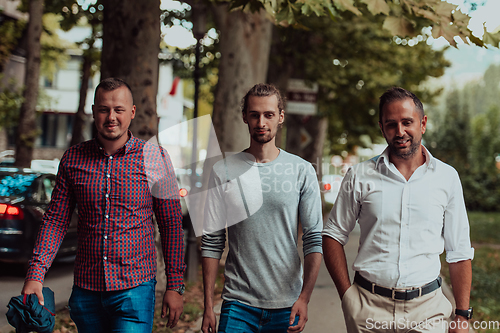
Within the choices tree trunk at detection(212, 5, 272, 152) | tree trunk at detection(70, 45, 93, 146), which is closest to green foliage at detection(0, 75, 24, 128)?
tree trunk at detection(70, 45, 93, 146)

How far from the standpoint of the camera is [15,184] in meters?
8.26

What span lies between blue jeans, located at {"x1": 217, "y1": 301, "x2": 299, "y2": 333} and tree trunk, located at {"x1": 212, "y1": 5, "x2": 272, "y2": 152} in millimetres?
6730

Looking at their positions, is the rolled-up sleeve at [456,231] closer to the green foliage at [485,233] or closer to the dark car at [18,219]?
the dark car at [18,219]

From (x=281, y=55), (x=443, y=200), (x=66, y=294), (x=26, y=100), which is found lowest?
(x=66, y=294)

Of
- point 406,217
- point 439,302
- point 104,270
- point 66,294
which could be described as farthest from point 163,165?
point 66,294

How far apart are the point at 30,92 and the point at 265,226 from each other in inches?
534

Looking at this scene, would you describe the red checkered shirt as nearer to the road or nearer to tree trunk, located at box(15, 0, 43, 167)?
the road

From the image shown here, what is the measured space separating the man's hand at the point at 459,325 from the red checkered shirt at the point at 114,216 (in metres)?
1.51

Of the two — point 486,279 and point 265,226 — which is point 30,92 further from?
point 265,226

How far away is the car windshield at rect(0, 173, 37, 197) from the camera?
8117 mm

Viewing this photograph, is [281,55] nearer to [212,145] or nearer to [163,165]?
[212,145]

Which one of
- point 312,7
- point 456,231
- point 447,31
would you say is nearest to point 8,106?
point 312,7

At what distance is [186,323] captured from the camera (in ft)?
20.2

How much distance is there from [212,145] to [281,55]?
17.9 feet
